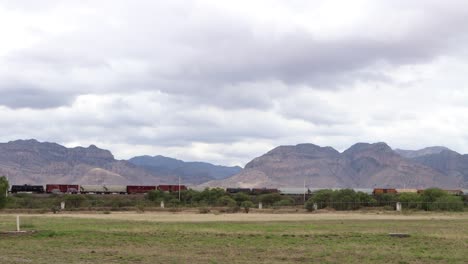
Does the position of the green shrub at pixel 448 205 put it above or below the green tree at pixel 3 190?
below

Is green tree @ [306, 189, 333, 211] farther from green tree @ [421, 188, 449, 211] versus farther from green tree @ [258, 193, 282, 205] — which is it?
green tree @ [421, 188, 449, 211]

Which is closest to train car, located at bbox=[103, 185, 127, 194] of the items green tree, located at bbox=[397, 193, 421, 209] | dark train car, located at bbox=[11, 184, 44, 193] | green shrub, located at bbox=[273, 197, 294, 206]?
dark train car, located at bbox=[11, 184, 44, 193]

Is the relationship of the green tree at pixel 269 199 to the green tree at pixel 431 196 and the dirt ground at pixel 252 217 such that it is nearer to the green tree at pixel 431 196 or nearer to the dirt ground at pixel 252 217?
the green tree at pixel 431 196

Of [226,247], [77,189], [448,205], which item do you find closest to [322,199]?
[448,205]

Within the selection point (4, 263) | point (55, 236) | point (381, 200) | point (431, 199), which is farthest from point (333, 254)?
point (381, 200)

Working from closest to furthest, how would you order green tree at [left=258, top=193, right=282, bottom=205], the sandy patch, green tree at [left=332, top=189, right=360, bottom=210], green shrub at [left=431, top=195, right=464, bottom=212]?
the sandy patch → green shrub at [left=431, top=195, right=464, bottom=212] → green tree at [left=332, top=189, right=360, bottom=210] → green tree at [left=258, top=193, right=282, bottom=205]

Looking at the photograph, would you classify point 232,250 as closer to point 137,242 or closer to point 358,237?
point 137,242

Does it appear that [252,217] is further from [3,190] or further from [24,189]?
[24,189]

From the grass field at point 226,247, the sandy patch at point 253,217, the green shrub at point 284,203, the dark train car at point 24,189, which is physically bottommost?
the grass field at point 226,247

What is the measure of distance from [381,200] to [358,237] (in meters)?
77.1

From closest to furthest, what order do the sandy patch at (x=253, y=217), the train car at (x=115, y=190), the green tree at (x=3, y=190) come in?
the green tree at (x=3, y=190) < the sandy patch at (x=253, y=217) < the train car at (x=115, y=190)

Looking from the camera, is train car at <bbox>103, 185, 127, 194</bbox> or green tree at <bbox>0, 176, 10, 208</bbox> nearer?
green tree at <bbox>0, 176, 10, 208</bbox>

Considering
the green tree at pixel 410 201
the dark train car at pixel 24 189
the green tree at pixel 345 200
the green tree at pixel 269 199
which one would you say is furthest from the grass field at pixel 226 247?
the dark train car at pixel 24 189

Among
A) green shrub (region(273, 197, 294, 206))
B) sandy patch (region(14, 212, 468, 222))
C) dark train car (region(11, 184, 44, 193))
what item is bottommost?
sandy patch (region(14, 212, 468, 222))
